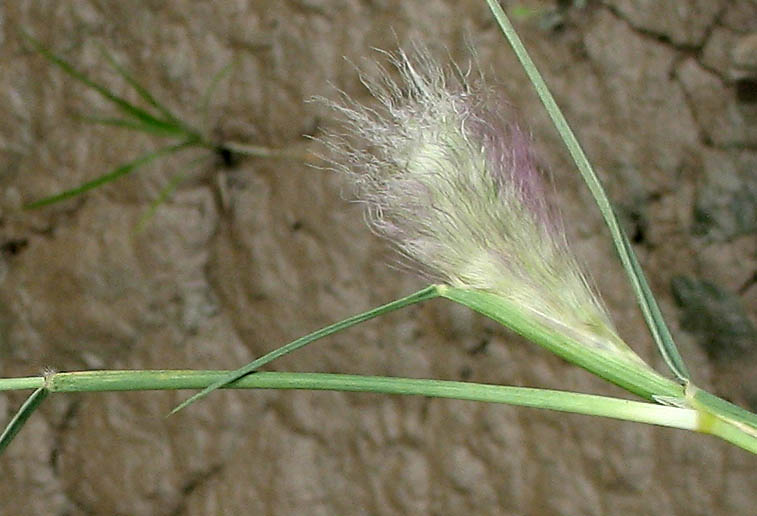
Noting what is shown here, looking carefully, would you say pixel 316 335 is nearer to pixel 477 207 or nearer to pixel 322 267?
pixel 477 207

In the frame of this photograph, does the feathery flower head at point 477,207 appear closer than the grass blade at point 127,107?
Yes

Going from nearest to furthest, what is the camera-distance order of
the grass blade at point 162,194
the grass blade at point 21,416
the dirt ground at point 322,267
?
the grass blade at point 21,416 < the dirt ground at point 322,267 < the grass blade at point 162,194

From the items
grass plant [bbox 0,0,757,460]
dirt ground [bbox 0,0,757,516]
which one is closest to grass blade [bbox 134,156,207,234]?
dirt ground [bbox 0,0,757,516]

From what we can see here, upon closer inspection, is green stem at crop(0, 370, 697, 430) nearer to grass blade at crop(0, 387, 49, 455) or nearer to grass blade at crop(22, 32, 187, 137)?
grass blade at crop(0, 387, 49, 455)

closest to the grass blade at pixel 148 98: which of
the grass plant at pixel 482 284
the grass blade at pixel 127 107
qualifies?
the grass blade at pixel 127 107

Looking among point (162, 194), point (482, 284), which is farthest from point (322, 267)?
point (482, 284)

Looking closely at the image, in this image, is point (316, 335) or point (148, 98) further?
point (148, 98)

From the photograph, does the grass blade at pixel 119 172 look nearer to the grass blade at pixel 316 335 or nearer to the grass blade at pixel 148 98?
the grass blade at pixel 148 98
